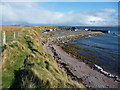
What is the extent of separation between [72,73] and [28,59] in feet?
25.4

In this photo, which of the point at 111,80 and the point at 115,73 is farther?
the point at 115,73

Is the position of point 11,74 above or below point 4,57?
below

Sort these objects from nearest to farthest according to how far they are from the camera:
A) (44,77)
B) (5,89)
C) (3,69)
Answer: (5,89), (44,77), (3,69)

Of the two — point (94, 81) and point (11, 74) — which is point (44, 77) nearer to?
point (11, 74)

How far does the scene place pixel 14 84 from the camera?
20.1ft

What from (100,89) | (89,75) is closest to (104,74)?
(89,75)

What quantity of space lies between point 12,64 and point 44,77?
336 centimetres

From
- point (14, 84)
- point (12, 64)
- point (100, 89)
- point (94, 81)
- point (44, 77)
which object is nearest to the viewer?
point (14, 84)

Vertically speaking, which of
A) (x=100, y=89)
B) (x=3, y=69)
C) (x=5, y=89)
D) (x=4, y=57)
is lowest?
(x=100, y=89)

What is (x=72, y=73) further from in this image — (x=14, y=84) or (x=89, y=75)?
(x=14, y=84)

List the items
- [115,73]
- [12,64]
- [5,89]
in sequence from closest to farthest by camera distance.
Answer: [5,89] → [12,64] → [115,73]

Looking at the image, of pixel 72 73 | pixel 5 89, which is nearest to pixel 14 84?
pixel 5 89

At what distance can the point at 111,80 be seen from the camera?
13.1m

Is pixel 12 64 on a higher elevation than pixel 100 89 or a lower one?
higher
